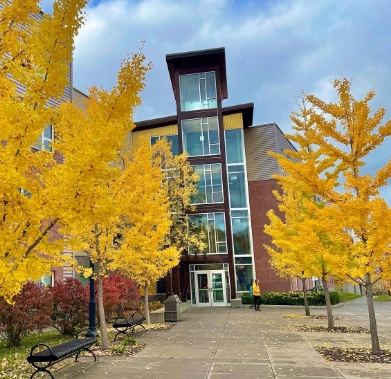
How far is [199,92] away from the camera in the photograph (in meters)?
27.9

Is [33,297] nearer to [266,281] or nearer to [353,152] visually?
[353,152]

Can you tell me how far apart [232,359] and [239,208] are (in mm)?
19136

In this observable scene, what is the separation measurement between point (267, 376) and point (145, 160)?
9174 mm

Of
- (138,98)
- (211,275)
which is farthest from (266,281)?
(138,98)

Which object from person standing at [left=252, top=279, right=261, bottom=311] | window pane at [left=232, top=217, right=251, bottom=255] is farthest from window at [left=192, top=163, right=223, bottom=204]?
person standing at [left=252, top=279, right=261, bottom=311]

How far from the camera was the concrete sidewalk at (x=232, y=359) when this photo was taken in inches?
272

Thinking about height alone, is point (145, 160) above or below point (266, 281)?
above

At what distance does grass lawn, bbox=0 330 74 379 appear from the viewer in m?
7.62

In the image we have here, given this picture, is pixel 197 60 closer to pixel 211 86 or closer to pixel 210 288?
pixel 211 86

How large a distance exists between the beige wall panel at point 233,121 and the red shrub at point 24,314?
20.2 m

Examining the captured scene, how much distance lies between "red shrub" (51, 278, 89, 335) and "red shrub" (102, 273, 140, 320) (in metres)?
1.15

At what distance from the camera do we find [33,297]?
1091 centimetres

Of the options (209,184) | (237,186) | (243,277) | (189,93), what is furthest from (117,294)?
(189,93)

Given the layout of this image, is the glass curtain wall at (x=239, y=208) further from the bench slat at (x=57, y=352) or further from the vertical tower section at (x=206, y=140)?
the bench slat at (x=57, y=352)
